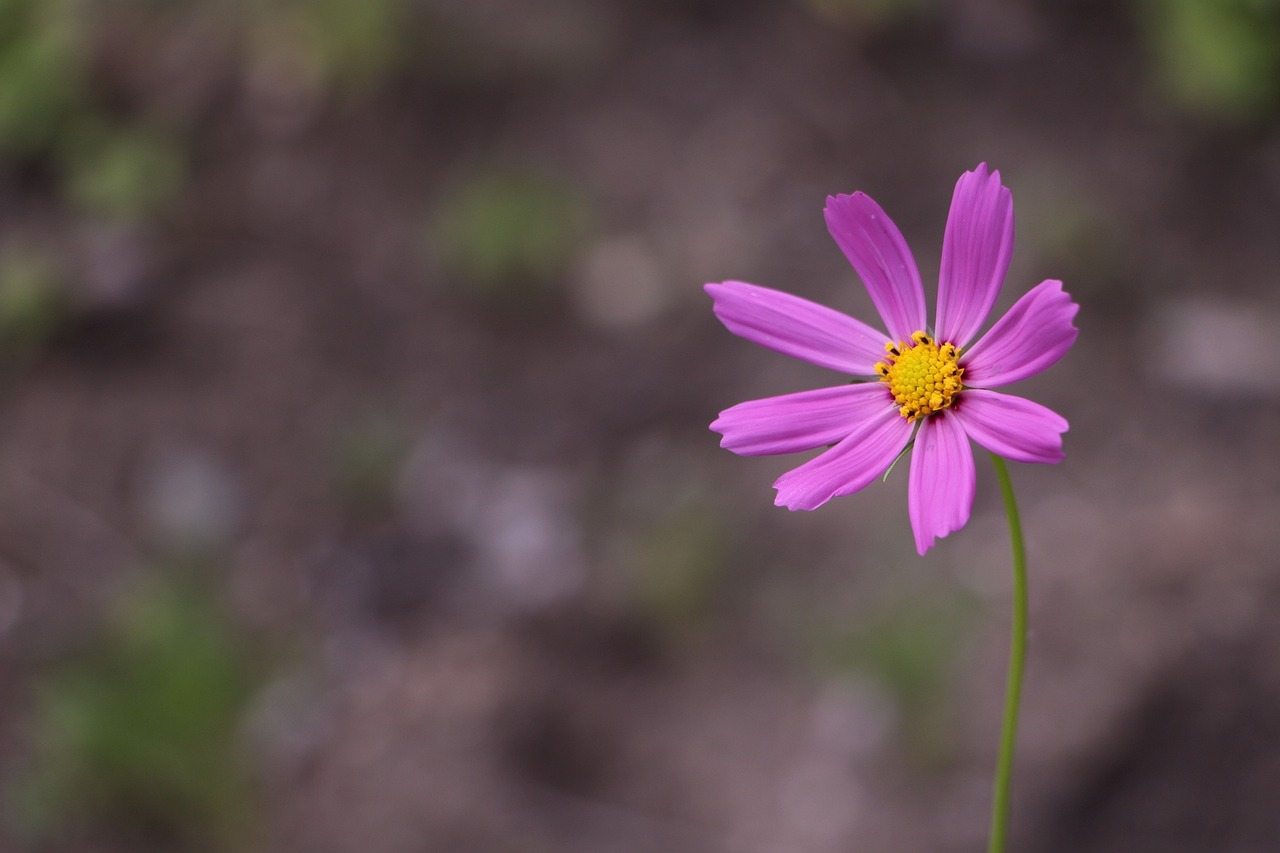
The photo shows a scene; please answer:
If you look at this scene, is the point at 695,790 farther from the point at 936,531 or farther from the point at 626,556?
the point at 936,531

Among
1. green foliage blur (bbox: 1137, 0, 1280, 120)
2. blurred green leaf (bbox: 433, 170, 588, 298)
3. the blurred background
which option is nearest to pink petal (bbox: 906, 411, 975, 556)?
the blurred background

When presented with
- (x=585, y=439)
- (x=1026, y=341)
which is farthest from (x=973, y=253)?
(x=585, y=439)

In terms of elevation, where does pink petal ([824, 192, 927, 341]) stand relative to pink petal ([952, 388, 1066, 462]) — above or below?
above

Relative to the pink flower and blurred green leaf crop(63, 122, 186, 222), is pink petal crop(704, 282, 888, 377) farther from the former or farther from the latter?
blurred green leaf crop(63, 122, 186, 222)

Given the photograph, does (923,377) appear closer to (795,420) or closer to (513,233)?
(795,420)

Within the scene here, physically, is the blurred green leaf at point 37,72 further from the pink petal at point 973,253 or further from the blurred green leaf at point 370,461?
the pink petal at point 973,253
